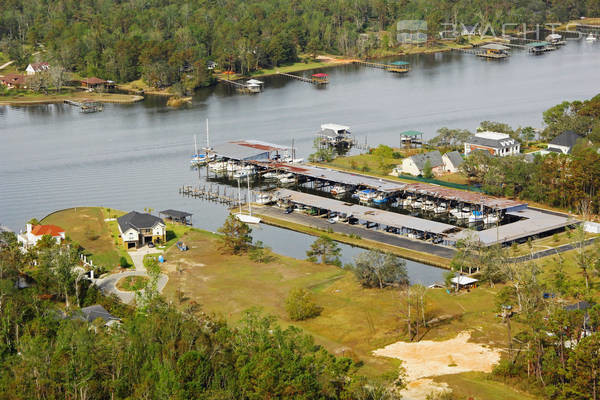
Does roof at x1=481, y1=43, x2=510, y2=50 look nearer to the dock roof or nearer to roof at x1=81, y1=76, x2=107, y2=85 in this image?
roof at x1=81, y1=76, x2=107, y2=85

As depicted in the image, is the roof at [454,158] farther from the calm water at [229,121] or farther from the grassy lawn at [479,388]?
the grassy lawn at [479,388]

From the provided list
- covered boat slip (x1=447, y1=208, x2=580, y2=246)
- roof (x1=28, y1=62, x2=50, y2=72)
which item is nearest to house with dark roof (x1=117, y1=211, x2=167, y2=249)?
covered boat slip (x1=447, y1=208, x2=580, y2=246)

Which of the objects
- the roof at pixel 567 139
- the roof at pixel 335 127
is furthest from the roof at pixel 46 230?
the roof at pixel 567 139

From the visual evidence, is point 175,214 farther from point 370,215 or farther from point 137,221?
point 370,215

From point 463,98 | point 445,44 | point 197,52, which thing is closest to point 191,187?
point 463,98

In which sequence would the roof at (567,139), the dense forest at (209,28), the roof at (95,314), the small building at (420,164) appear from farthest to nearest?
1. the dense forest at (209,28)
2. the roof at (567,139)
3. the small building at (420,164)
4. the roof at (95,314)

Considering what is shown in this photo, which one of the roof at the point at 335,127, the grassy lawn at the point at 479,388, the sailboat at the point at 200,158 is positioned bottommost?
the grassy lawn at the point at 479,388

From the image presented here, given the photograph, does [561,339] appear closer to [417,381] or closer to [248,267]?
[417,381]
